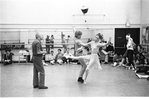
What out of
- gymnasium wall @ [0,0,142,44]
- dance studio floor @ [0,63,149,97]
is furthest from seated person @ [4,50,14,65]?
dance studio floor @ [0,63,149,97]

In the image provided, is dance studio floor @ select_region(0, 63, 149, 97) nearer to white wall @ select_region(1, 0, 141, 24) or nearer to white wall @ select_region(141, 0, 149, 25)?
white wall @ select_region(141, 0, 149, 25)

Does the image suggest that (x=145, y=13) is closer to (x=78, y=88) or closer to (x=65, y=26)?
(x=65, y=26)

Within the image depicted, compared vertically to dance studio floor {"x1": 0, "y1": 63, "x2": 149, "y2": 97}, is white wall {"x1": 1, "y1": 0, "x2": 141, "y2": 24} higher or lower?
higher

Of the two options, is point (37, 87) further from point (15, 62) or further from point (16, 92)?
point (15, 62)

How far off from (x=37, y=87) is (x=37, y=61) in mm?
940

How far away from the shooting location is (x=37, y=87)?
28.6ft

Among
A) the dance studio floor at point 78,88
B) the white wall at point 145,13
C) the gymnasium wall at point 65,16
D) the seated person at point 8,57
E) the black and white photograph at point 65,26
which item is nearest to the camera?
the dance studio floor at point 78,88

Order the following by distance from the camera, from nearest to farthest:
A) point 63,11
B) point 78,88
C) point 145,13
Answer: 1. point 78,88
2. point 145,13
3. point 63,11

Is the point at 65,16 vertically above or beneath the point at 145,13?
A: beneath

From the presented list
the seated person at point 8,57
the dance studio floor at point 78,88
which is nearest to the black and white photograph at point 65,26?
the seated person at point 8,57

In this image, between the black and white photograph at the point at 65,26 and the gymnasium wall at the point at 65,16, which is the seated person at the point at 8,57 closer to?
the black and white photograph at the point at 65,26

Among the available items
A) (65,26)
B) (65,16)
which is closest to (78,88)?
(65,26)

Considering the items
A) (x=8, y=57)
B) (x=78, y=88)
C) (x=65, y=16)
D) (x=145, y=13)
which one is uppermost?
(x=145, y=13)

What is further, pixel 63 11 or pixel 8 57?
pixel 63 11
